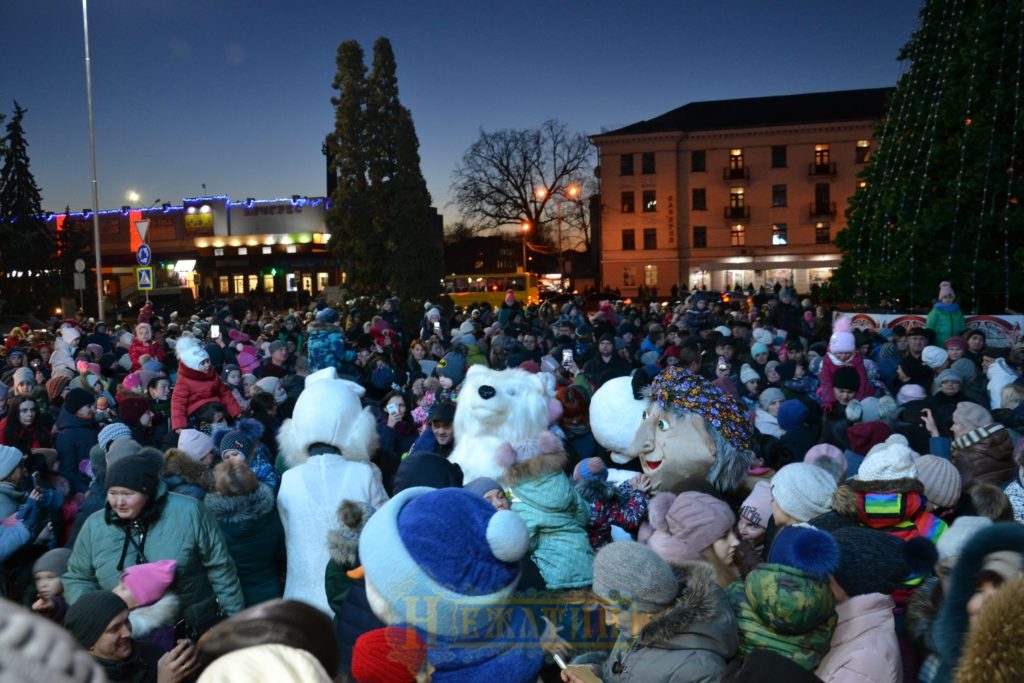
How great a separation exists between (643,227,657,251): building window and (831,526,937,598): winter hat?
57445mm

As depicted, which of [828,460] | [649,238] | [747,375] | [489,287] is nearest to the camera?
[828,460]

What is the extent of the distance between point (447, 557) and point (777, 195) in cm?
6035

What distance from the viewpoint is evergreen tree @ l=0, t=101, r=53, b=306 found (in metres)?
36.7

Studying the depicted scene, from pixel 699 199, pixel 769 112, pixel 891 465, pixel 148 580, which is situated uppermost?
pixel 769 112

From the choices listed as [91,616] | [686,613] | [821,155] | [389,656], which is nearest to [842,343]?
[686,613]

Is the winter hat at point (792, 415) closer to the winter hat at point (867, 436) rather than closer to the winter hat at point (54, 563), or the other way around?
the winter hat at point (867, 436)

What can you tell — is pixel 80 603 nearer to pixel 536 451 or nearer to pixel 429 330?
pixel 536 451

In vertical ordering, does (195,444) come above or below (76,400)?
below

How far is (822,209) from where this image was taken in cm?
5800

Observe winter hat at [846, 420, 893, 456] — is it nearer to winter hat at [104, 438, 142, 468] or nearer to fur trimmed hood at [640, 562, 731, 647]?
fur trimmed hood at [640, 562, 731, 647]

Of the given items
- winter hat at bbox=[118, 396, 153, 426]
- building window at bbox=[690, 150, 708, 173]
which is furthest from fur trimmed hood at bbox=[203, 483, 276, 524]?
building window at bbox=[690, 150, 708, 173]

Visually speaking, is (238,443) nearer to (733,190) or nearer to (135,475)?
(135,475)

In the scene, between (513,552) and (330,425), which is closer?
(513,552)

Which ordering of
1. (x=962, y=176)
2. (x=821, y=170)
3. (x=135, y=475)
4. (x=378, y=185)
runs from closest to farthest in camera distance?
1. (x=135, y=475)
2. (x=962, y=176)
3. (x=378, y=185)
4. (x=821, y=170)
